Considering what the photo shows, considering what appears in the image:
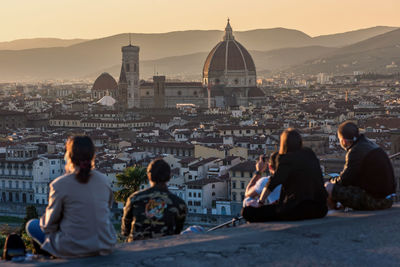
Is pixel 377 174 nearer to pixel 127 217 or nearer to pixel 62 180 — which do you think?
pixel 127 217

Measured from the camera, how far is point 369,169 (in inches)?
345

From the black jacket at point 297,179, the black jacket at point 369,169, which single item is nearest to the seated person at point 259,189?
the black jacket at point 297,179

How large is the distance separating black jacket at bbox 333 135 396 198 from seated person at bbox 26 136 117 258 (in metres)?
2.86

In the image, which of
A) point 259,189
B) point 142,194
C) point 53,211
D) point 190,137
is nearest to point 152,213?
point 142,194

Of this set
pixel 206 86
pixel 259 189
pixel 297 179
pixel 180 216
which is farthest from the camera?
pixel 206 86

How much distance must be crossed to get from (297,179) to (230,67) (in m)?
116

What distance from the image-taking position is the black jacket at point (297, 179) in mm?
8117

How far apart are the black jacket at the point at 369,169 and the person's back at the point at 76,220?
2867mm

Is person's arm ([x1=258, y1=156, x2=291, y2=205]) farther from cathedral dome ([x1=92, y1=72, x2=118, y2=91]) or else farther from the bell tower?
cathedral dome ([x1=92, y1=72, x2=118, y2=91])

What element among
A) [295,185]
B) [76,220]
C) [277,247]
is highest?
[295,185]

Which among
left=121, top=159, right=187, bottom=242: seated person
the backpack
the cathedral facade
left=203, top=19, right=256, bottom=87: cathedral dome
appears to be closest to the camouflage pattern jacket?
left=121, top=159, right=187, bottom=242: seated person

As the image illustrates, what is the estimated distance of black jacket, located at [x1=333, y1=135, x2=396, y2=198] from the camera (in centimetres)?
872

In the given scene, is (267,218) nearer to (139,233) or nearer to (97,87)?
(139,233)

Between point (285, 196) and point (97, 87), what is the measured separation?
424 feet
